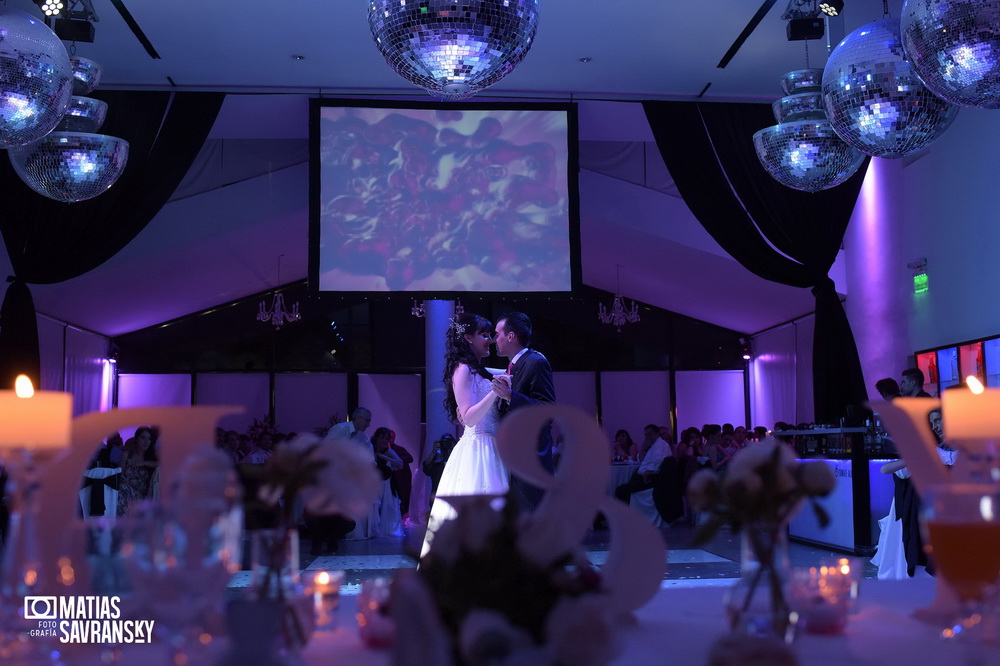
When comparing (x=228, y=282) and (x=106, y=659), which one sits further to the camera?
(x=228, y=282)

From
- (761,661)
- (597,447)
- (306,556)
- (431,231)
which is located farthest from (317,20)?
(761,661)

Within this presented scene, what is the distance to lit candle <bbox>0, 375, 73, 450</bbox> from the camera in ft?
3.41

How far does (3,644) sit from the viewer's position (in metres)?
1.03

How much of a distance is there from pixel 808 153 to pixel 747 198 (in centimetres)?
276

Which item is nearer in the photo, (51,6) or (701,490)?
(701,490)

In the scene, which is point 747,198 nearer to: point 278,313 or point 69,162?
point 69,162

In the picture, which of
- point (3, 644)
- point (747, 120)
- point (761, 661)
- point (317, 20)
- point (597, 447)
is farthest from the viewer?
point (747, 120)

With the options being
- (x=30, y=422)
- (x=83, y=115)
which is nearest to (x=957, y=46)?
(x=30, y=422)

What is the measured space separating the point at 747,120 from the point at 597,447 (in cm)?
686

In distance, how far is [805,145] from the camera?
470 centimetres

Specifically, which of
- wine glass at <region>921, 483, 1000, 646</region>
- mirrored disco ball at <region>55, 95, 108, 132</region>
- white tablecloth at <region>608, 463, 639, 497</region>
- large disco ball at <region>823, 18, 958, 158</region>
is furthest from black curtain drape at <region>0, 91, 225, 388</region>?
wine glass at <region>921, 483, 1000, 646</region>

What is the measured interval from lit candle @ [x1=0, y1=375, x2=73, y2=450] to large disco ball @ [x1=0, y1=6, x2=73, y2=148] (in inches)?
100

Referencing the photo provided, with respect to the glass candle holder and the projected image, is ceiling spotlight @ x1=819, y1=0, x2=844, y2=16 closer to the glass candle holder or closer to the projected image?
the projected image

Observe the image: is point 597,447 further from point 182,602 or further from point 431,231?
point 431,231
